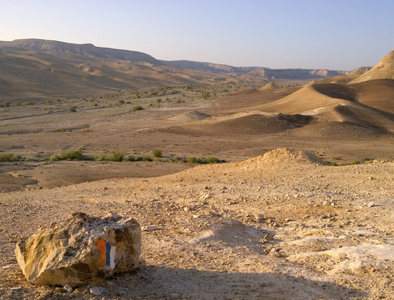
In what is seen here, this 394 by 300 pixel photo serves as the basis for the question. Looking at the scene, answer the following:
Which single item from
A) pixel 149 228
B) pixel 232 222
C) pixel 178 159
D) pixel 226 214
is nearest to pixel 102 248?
pixel 149 228

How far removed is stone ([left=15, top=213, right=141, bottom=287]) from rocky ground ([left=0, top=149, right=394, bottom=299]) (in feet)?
0.50

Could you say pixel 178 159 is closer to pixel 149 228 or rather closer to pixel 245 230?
pixel 245 230

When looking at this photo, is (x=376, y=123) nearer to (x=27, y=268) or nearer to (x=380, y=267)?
(x=380, y=267)

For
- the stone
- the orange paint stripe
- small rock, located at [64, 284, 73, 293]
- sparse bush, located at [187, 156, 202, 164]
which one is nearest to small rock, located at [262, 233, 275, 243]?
the stone

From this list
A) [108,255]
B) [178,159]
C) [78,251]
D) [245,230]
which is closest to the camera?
[78,251]

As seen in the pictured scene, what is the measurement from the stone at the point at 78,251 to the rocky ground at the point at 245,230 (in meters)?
0.15

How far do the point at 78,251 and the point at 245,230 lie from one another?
4.27 meters

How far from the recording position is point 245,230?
8.86 meters

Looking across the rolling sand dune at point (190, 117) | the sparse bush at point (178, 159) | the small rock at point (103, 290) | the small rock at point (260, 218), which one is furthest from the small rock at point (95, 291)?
the rolling sand dune at point (190, 117)

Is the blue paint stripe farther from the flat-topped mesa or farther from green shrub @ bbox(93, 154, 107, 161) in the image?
the flat-topped mesa

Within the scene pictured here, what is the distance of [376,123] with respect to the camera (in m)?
41.9

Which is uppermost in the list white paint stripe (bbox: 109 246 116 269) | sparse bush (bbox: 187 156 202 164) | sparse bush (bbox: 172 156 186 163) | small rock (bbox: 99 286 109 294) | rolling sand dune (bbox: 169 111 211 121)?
white paint stripe (bbox: 109 246 116 269)

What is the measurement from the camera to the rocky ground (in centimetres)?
586

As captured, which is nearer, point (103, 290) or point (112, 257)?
point (103, 290)
